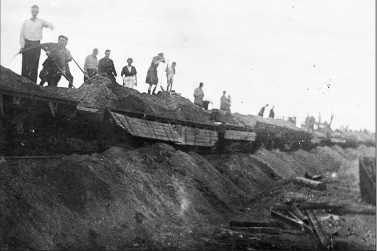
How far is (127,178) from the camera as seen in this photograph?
995cm

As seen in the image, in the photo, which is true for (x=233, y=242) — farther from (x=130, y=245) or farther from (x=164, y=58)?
(x=164, y=58)

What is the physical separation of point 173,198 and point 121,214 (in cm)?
227

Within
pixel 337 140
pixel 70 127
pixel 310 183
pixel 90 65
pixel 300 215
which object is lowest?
pixel 300 215

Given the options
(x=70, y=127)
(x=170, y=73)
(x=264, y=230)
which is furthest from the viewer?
(x=170, y=73)

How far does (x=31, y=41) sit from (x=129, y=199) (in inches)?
179

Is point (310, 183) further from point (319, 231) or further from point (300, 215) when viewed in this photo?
point (319, 231)

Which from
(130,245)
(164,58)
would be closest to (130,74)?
(164,58)

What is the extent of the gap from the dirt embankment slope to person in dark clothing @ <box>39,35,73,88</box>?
2.66 m

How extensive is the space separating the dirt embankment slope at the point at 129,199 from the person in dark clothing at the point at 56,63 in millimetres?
2659

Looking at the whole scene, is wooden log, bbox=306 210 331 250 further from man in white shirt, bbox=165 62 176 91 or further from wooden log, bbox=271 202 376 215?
man in white shirt, bbox=165 62 176 91

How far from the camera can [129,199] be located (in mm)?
9258

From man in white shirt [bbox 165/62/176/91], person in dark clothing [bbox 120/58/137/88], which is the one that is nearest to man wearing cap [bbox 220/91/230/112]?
man in white shirt [bbox 165/62/176/91]

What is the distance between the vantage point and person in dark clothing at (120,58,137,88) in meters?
14.4

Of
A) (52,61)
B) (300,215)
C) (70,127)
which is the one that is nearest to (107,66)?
(52,61)
